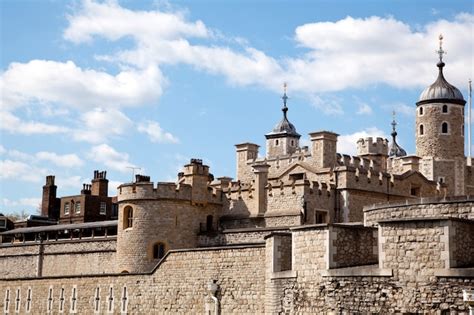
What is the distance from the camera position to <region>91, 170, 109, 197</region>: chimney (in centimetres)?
6938

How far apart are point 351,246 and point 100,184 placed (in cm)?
4654

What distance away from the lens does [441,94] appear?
53094 mm

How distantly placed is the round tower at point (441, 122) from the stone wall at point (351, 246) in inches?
1137

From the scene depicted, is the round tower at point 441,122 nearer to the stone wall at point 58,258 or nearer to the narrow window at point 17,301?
the stone wall at point 58,258

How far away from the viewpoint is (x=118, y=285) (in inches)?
1464

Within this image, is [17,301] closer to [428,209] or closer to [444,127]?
[444,127]

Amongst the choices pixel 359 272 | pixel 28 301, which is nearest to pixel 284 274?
pixel 359 272

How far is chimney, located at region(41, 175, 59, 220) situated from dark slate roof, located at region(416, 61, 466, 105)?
98.9ft

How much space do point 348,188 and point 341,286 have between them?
1902cm

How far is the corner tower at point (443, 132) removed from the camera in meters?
52.5

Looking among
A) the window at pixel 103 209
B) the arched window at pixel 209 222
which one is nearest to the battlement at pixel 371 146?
the arched window at pixel 209 222

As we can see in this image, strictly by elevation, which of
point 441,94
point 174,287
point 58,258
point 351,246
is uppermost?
point 441,94

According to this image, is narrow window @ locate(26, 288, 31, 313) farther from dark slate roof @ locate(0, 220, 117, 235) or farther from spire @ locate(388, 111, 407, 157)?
spire @ locate(388, 111, 407, 157)

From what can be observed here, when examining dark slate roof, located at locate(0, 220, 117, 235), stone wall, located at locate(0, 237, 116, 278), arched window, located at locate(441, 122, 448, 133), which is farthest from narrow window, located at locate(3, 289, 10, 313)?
arched window, located at locate(441, 122, 448, 133)
